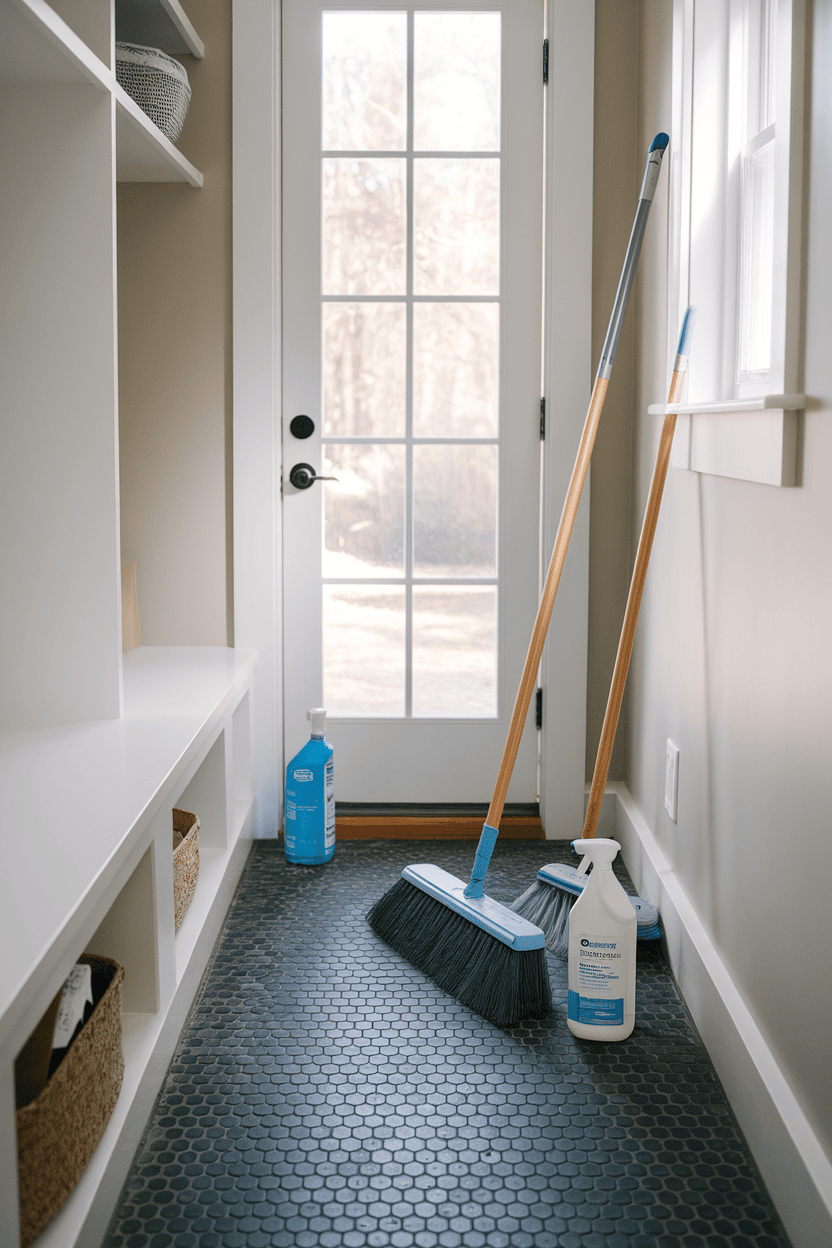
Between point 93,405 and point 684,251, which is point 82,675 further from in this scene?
point 684,251

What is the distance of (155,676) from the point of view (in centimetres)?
229

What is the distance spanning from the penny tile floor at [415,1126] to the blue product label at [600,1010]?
0.13 feet

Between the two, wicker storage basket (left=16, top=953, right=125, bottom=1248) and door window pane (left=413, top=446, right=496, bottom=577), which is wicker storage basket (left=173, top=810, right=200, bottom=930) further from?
door window pane (left=413, top=446, right=496, bottom=577)

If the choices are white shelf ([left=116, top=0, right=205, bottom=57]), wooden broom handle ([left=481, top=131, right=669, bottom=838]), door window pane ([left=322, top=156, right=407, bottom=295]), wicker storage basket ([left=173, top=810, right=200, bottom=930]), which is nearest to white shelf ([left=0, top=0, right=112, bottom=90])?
white shelf ([left=116, top=0, right=205, bottom=57])

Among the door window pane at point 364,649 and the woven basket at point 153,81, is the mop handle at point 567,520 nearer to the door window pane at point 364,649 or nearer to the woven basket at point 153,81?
the door window pane at point 364,649

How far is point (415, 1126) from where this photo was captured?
1.54 meters

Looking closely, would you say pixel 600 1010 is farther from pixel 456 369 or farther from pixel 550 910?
pixel 456 369

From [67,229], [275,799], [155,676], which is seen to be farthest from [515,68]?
[275,799]

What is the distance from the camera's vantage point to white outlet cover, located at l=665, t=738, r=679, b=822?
212cm

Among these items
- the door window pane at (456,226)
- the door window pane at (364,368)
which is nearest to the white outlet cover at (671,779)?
the door window pane at (364,368)

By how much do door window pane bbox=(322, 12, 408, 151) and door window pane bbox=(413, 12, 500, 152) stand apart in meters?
0.04

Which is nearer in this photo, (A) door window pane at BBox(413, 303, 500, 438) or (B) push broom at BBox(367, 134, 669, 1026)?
(B) push broom at BBox(367, 134, 669, 1026)

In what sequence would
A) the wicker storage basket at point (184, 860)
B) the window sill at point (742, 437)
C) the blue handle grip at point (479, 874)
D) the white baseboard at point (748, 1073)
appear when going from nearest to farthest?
the white baseboard at point (748, 1073)
the window sill at point (742, 437)
the wicker storage basket at point (184, 860)
the blue handle grip at point (479, 874)

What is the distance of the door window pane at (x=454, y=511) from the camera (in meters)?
2.69
